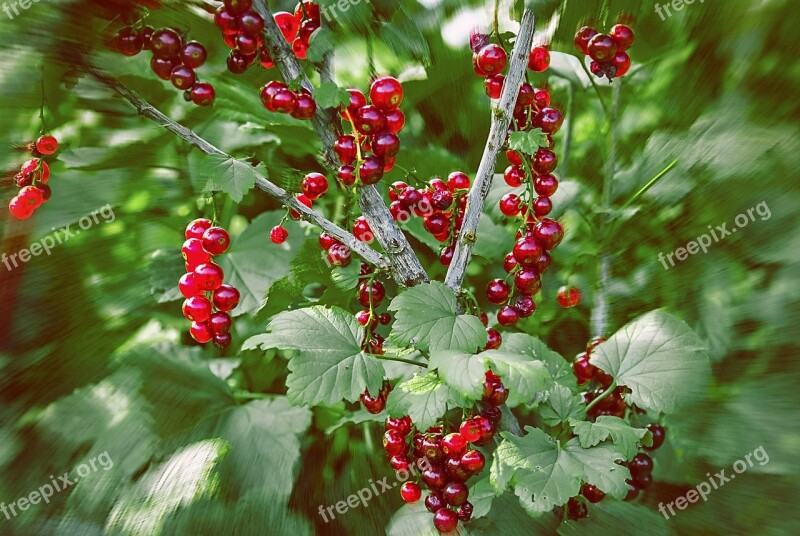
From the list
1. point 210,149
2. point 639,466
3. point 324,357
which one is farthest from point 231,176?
point 639,466

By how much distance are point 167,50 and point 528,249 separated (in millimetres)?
318

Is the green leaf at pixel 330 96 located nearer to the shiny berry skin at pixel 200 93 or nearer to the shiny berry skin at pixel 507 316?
the shiny berry skin at pixel 200 93

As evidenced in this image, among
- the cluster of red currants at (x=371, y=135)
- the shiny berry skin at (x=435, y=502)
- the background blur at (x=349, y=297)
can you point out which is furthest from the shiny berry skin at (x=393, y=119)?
the shiny berry skin at (x=435, y=502)

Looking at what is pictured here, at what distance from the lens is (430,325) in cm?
45

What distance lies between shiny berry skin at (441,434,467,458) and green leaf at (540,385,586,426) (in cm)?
10

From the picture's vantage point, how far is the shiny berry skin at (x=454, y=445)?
48 centimetres

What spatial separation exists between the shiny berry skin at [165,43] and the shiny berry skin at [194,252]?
6.1 inches

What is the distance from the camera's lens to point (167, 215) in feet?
3.34

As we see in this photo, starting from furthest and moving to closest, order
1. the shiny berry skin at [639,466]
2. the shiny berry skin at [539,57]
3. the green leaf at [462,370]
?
1. the shiny berry skin at [639,466]
2. the shiny berry skin at [539,57]
3. the green leaf at [462,370]

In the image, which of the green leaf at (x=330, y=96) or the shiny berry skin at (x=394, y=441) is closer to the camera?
the green leaf at (x=330, y=96)

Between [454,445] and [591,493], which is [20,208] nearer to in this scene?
[454,445]

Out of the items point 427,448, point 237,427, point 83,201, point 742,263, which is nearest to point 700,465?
point 742,263

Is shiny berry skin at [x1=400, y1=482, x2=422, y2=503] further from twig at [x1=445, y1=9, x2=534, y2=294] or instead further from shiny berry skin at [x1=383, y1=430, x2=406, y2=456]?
twig at [x1=445, y1=9, x2=534, y2=294]

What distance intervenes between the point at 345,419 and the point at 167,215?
535 millimetres
